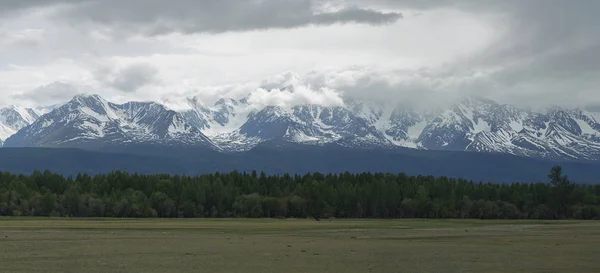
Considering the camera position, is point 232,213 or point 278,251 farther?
point 232,213

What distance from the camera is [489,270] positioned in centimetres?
5344

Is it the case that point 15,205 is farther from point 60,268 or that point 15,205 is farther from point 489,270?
point 489,270

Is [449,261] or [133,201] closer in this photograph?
[449,261]

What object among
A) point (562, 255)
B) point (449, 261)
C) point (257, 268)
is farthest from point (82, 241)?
point (562, 255)

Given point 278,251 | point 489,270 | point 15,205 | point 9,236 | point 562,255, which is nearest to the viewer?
point 489,270

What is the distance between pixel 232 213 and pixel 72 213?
37.0 metres

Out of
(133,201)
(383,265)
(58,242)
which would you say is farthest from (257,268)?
(133,201)

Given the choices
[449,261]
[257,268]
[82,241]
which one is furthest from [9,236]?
[449,261]

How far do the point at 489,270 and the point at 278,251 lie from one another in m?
20.2

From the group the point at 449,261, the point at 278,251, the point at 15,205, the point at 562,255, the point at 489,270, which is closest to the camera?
the point at 489,270

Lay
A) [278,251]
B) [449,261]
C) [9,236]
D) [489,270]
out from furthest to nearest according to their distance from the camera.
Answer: [9,236] < [278,251] < [449,261] < [489,270]

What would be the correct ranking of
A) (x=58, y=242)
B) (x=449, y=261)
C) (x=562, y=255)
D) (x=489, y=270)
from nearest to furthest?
(x=489, y=270) → (x=449, y=261) → (x=562, y=255) → (x=58, y=242)

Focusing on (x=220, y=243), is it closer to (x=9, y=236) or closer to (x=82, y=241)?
(x=82, y=241)

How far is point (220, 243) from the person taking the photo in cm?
7875
